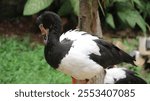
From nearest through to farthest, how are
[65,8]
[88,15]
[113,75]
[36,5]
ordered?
[88,15]
[113,75]
[36,5]
[65,8]

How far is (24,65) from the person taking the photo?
12.0 feet

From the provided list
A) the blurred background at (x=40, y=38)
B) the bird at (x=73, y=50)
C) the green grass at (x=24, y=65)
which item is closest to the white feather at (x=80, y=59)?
the bird at (x=73, y=50)

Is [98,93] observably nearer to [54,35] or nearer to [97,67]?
[97,67]

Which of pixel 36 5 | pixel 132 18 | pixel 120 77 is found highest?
pixel 36 5

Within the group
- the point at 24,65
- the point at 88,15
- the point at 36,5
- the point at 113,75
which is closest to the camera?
the point at 88,15

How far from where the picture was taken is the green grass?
11.4ft

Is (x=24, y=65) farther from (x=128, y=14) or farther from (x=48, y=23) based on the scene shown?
(x=48, y=23)

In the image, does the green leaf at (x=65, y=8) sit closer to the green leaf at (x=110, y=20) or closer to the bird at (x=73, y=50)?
the green leaf at (x=110, y=20)

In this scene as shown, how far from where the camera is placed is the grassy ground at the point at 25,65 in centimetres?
348

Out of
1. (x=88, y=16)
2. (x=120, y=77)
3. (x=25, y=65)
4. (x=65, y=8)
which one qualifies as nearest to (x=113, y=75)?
(x=120, y=77)

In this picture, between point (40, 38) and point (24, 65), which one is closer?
point (24, 65)

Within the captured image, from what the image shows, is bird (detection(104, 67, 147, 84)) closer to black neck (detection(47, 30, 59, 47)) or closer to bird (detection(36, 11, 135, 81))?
bird (detection(36, 11, 135, 81))

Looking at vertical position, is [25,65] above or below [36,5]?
below

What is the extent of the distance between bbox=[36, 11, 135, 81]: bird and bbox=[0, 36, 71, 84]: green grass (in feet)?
3.68
